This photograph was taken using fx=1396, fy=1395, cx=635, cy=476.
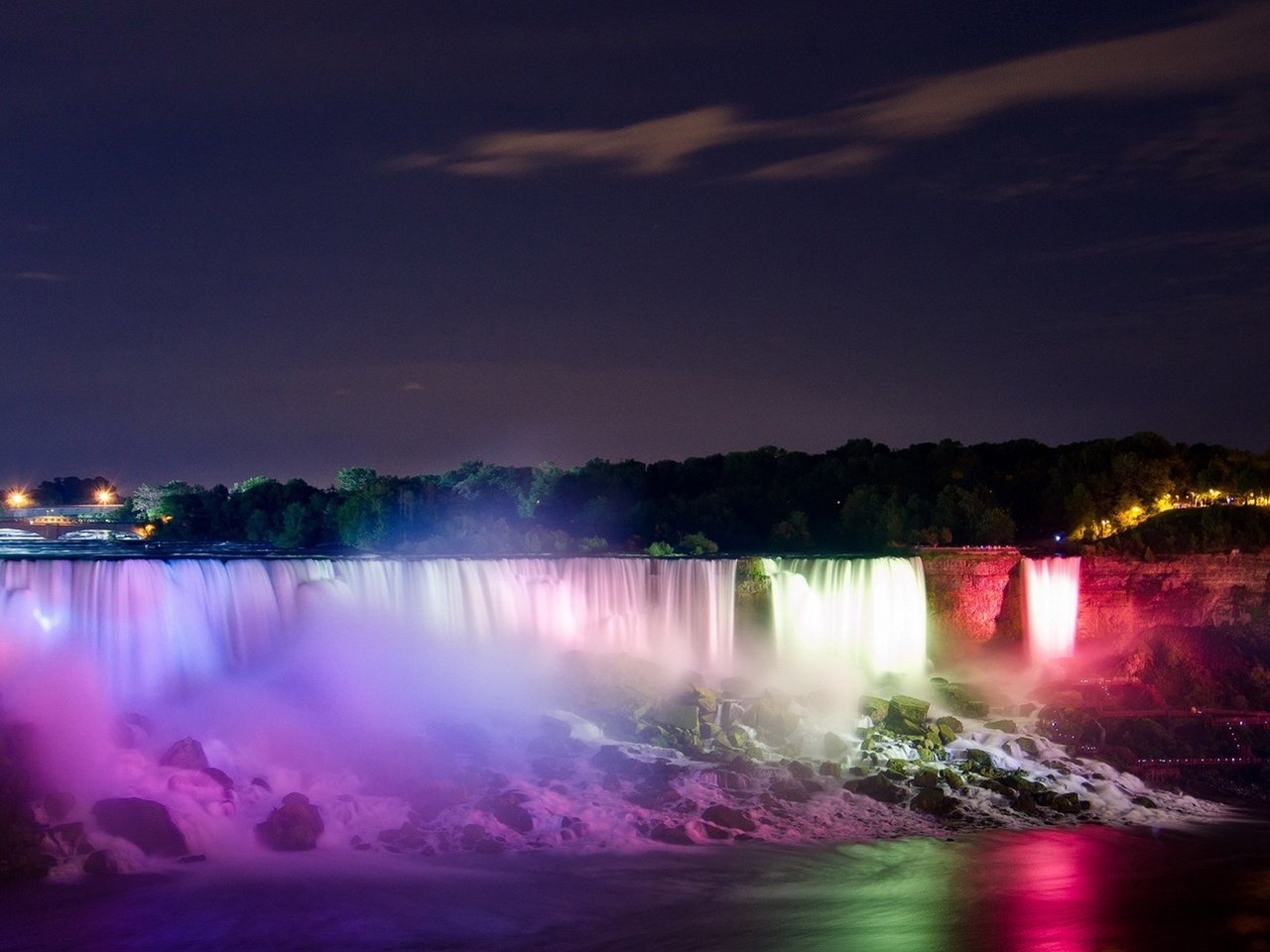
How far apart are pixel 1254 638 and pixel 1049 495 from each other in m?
26.3

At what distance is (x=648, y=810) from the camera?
29.8 m

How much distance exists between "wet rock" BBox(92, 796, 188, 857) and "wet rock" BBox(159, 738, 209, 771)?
2507 millimetres

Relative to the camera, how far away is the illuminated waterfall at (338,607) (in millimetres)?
33719

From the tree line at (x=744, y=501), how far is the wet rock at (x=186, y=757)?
30872 millimetres

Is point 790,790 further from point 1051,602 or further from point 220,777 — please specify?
point 1051,602

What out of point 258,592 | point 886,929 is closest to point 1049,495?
point 258,592

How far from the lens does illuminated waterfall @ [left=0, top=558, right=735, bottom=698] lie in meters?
33.7

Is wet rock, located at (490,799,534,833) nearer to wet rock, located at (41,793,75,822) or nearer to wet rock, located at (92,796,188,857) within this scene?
wet rock, located at (92,796,188,857)

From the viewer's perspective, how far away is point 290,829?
2698 centimetres

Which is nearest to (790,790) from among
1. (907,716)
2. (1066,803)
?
(1066,803)

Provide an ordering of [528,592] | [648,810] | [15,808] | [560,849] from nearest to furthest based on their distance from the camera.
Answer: [15,808] → [560,849] → [648,810] → [528,592]

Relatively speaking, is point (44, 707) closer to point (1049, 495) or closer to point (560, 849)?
point (560, 849)

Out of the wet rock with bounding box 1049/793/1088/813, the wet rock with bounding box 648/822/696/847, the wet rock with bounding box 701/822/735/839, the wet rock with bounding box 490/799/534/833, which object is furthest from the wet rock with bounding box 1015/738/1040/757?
the wet rock with bounding box 490/799/534/833

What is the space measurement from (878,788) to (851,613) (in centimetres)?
1480
